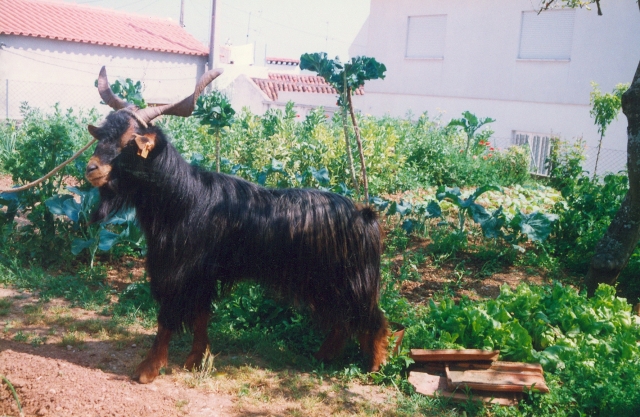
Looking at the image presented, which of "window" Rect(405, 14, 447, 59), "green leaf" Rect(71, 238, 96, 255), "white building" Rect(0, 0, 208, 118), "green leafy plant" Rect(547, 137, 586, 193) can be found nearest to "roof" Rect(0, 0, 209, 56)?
"white building" Rect(0, 0, 208, 118)

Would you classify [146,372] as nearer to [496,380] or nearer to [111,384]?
[111,384]

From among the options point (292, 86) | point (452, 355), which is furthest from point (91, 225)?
point (292, 86)

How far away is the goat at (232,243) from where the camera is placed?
4.67m

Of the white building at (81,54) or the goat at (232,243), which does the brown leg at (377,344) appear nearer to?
the goat at (232,243)

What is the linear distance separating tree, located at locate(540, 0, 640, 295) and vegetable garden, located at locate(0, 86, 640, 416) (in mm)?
318

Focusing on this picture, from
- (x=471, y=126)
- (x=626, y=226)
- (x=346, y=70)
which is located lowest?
(x=626, y=226)

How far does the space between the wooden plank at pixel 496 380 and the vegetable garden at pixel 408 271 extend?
0.09m

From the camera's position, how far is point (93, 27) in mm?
23953

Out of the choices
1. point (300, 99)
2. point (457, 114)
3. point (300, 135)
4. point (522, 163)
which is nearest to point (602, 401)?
point (300, 135)

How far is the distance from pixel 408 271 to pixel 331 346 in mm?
2094

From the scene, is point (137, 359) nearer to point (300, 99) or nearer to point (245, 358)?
point (245, 358)

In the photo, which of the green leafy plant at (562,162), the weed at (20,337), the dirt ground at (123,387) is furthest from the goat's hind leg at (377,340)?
the green leafy plant at (562,162)

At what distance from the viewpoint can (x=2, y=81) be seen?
1911cm

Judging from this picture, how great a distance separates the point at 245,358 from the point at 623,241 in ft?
12.2
